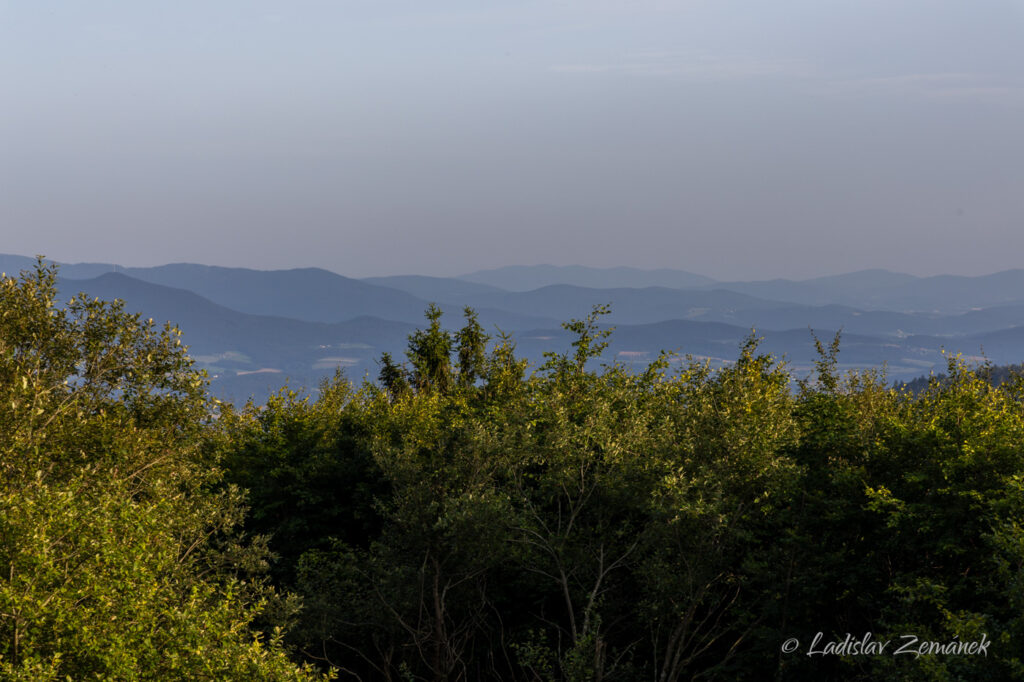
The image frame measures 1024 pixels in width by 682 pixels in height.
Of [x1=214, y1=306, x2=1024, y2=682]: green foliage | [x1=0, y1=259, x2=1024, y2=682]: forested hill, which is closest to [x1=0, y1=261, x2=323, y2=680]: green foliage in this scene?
[x1=0, y1=259, x2=1024, y2=682]: forested hill

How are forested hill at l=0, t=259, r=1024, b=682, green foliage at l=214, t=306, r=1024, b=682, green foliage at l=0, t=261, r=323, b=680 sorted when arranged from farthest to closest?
green foliage at l=214, t=306, r=1024, b=682 → forested hill at l=0, t=259, r=1024, b=682 → green foliage at l=0, t=261, r=323, b=680

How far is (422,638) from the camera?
28.9 meters

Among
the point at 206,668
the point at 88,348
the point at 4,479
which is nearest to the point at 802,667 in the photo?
the point at 206,668

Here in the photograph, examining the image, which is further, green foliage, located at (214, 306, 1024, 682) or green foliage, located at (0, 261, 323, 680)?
green foliage, located at (214, 306, 1024, 682)

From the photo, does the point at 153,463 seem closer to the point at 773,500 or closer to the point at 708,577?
the point at 708,577

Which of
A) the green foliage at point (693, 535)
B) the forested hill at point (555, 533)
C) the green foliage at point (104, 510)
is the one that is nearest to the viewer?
the green foliage at point (104, 510)

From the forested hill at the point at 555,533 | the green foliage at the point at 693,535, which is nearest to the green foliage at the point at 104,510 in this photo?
the forested hill at the point at 555,533

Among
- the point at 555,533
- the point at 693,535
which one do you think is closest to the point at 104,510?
the point at 555,533

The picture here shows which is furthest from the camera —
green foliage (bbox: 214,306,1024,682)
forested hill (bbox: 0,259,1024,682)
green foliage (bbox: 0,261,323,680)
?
green foliage (bbox: 214,306,1024,682)

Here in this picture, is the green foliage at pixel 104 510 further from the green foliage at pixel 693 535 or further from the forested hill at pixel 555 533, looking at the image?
the green foliage at pixel 693 535

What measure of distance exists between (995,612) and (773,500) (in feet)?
23.5

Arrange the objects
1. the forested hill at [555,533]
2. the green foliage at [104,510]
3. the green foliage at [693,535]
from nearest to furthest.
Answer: the green foliage at [104,510] → the forested hill at [555,533] → the green foliage at [693,535]

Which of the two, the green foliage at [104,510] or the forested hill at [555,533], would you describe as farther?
the forested hill at [555,533]

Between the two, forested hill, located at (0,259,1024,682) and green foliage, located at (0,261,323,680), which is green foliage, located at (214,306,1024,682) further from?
green foliage, located at (0,261,323,680)
